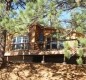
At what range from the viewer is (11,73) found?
80.2ft

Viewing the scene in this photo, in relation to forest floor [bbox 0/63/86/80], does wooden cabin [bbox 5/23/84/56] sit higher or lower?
higher

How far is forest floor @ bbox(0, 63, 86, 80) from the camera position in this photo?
23031 mm

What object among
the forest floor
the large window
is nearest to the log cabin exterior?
the large window

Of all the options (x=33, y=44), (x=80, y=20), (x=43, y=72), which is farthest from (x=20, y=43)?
(x=80, y=20)

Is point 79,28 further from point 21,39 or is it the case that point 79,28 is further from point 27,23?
point 21,39

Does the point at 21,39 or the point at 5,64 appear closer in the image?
the point at 5,64

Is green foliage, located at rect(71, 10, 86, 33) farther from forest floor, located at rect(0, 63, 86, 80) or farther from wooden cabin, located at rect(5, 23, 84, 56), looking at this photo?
wooden cabin, located at rect(5, 23, 84, 56)

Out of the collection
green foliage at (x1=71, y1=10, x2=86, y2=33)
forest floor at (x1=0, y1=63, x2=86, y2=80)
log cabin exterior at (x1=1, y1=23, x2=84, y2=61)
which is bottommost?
forest floor at (x1=0, y1=63, x2=86, y2=80)

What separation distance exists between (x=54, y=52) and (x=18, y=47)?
5557 mm

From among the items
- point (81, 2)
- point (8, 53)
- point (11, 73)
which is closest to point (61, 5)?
point (81, 2)

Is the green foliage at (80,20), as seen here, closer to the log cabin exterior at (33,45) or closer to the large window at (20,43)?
the log cabin exterior at (33,45)

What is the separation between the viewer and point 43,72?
23906 millimetres

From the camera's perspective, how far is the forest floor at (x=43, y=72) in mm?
23031

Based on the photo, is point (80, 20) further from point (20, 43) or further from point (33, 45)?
point (20, 43)
